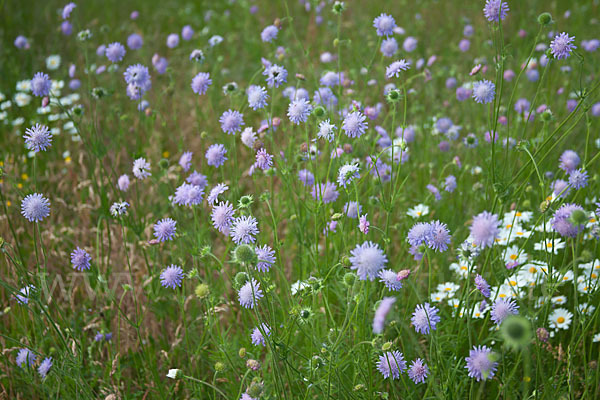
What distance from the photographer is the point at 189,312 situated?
7.54 ft

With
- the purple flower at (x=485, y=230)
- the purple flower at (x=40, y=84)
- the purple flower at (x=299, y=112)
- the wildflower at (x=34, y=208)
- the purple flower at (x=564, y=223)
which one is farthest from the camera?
the purple flower at (x=40, y=84)

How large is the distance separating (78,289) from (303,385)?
4.45 ft

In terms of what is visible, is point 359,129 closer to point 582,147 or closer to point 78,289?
point 78,289

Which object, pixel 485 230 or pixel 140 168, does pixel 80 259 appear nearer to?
pixel 140 168

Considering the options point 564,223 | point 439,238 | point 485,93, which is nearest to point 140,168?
point 439,238

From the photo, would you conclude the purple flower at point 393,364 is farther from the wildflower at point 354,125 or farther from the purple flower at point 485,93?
the purple flower at point 485,93

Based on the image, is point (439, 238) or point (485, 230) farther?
point (439, 238)

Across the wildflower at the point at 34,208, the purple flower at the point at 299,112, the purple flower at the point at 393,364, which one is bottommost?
the purple flower at the point at 393,364

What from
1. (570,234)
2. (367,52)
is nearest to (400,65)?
(570,234)

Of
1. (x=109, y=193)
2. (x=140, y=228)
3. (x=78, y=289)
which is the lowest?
(x=78, y=289)

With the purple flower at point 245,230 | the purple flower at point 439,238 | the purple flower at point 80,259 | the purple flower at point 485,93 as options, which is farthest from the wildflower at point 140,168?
the purple flower at point 485,93

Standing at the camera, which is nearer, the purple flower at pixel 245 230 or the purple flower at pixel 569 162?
the purple flower at pixel 245 230

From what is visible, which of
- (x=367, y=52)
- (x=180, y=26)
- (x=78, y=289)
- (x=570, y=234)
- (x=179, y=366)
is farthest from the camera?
(x=180, y=26)

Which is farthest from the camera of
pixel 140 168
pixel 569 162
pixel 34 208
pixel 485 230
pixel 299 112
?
pixel 569 162
